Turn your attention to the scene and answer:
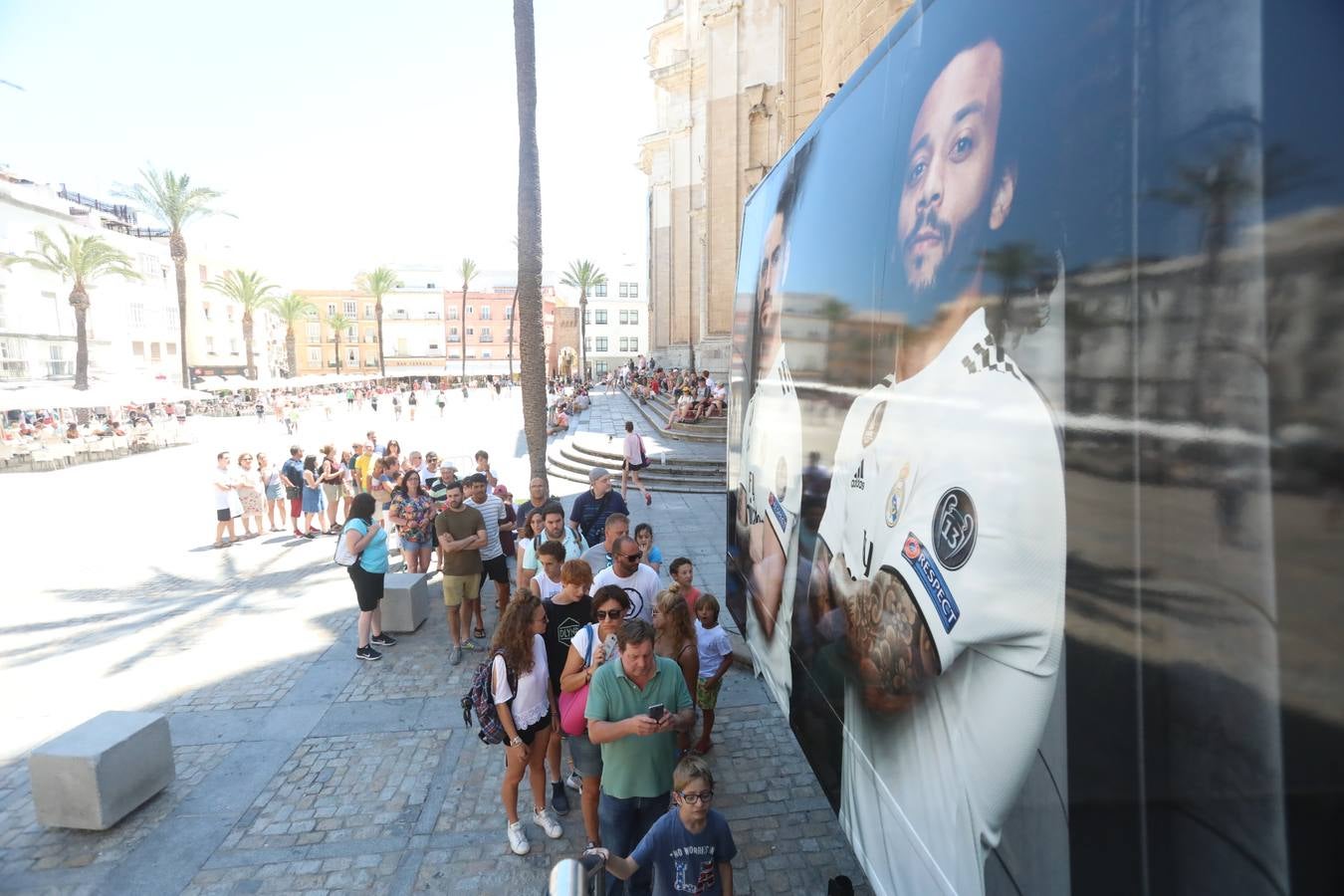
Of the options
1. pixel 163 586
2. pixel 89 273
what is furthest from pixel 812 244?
pixel 89 273

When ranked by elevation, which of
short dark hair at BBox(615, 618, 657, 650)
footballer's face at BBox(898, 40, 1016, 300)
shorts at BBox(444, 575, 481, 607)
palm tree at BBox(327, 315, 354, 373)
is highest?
palm tree at BBox(327, 315, 354, 373)

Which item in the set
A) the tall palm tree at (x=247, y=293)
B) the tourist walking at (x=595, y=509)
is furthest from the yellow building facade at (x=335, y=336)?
the tourist walking at (x=595, y=509)

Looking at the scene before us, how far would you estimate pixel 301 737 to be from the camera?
612cm

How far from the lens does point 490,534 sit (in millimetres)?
7934

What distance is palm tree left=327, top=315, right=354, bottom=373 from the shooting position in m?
81.9

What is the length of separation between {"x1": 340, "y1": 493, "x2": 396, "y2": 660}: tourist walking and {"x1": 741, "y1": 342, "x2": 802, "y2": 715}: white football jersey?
14.3 feet

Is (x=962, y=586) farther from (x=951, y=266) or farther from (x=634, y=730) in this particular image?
(x=634, y=730)

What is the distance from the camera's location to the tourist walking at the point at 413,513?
9.25 meters

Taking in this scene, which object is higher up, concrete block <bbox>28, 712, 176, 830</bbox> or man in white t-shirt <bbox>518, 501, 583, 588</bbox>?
man in white t-shirt <bbox>518, 501, 583, 588</bbox>

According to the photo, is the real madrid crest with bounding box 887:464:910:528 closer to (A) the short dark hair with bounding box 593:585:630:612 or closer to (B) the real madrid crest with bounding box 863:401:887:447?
(B) the real madrid crest with bounding box 863:401:887:447

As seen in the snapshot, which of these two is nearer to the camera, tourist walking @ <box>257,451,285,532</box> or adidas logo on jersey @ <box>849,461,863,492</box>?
adidas logo on jersey @ <box>849,461,863,492</box>

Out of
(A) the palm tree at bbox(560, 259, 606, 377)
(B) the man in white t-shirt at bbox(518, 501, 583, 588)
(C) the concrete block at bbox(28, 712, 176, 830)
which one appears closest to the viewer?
(C) the concrete block at bbox(28, 712, 176, 830)

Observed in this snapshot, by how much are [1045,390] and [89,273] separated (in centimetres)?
5578

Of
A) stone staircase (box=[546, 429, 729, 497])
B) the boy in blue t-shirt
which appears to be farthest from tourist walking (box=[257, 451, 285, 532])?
the boy in blue t-shirt
